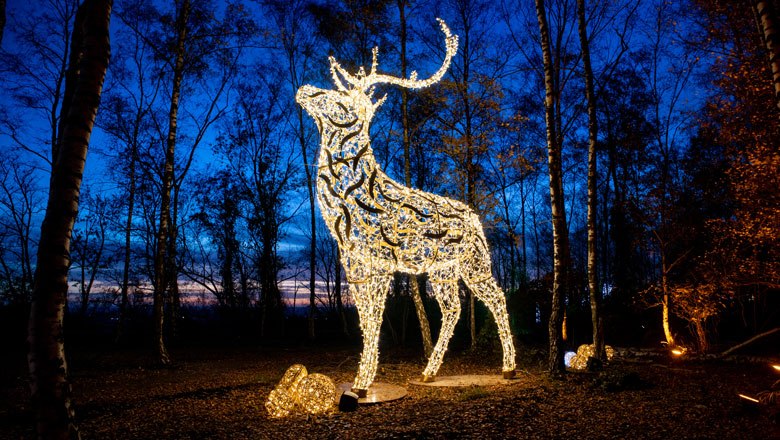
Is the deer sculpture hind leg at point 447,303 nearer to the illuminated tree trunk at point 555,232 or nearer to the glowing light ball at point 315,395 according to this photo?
the illuminated tree trunk at point 555,232

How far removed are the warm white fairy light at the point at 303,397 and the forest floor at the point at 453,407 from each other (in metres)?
0.14

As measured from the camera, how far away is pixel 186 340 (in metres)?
14.8

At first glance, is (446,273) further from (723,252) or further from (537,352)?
(723,252)

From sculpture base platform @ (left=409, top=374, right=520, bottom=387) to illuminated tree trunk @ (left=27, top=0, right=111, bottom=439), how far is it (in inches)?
181

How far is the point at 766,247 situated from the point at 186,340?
51.2 feet

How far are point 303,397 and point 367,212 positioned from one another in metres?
2.10

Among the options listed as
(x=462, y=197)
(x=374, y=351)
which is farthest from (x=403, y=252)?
(x=462, y=197)

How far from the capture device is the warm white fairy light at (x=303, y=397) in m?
4.74

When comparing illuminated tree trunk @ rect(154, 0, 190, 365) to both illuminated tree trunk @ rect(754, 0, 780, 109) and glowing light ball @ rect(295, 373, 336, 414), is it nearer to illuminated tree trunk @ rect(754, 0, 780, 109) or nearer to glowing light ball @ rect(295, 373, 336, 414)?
glowing light ball @ rect(295, 373, 336, 414)

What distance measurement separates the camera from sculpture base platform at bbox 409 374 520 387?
245 inches

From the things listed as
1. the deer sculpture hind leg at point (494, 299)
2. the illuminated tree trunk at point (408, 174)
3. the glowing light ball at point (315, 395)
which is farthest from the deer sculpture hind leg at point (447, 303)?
the illuminated tree trunk at point (408, 174)

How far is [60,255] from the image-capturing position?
2574 mm

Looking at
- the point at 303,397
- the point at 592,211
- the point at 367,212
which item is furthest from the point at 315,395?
the point at 592,211

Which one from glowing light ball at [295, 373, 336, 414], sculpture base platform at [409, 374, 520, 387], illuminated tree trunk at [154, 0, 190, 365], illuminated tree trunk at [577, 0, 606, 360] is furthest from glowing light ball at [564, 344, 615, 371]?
illuminated tree trunk at [154, 0, 190, 365]
